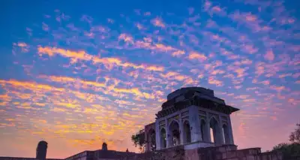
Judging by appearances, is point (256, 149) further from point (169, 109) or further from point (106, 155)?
point (169, 109)

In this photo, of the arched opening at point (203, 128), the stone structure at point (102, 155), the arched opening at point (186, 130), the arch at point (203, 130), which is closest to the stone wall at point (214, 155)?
the stone structure at point (102, 155)

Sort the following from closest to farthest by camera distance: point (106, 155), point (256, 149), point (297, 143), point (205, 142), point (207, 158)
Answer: point (256, 149) → point (207, 158) → point (106, 155) → point (205, 142) → point (297, 143)

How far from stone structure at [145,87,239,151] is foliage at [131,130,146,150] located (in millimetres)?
9332

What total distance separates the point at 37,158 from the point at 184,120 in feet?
52.0

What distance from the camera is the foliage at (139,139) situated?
37719 mm

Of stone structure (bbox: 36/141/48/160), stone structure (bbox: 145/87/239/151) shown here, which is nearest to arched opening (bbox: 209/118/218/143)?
stone structure (bbox: 145/87/239/151)

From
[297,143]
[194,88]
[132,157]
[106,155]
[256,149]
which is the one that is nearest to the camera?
[256,149]

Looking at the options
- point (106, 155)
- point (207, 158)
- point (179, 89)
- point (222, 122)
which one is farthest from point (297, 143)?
point (106, 155)

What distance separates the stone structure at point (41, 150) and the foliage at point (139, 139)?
52.3 ft

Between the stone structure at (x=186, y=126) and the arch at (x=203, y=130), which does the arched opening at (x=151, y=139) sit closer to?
the stone structure at (x=186, y=126)

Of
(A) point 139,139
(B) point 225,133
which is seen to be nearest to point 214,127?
(B) point 225,133

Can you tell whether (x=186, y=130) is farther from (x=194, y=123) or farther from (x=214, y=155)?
(x=214, y=155)

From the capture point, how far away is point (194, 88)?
2680 cm

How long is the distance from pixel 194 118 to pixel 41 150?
16671 mm
